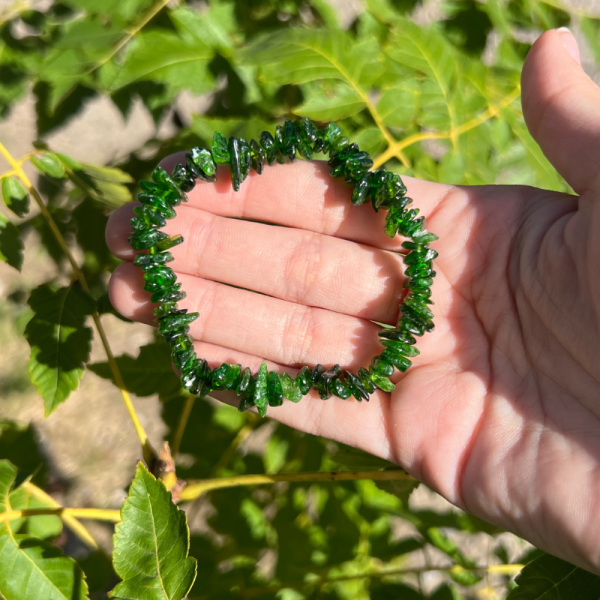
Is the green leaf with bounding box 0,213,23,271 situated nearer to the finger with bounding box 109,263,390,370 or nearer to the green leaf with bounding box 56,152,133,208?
the green leaf with bounding box 56,152,133,208

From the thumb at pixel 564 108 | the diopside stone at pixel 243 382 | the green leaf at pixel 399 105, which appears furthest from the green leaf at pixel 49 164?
the thumb at pixel 564 108

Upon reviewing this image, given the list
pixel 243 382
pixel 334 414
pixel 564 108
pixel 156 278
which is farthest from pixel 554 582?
pixel 156 278

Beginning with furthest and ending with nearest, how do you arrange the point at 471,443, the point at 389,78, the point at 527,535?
the point at 389,78, the point at 471,443, the point at 527,535

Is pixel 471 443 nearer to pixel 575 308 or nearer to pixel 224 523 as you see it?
pixel 575 308

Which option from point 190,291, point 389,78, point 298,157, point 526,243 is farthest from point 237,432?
point 389,78

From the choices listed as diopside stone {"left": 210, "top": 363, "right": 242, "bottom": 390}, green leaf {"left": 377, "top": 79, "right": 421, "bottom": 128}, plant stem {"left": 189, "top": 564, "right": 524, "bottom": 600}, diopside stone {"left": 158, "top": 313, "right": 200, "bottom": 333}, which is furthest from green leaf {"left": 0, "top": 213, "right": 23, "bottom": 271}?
plant stem {"left": 189, "top": 564, "right": 524, "bottom": 600}

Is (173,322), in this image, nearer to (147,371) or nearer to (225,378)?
(225,378)
